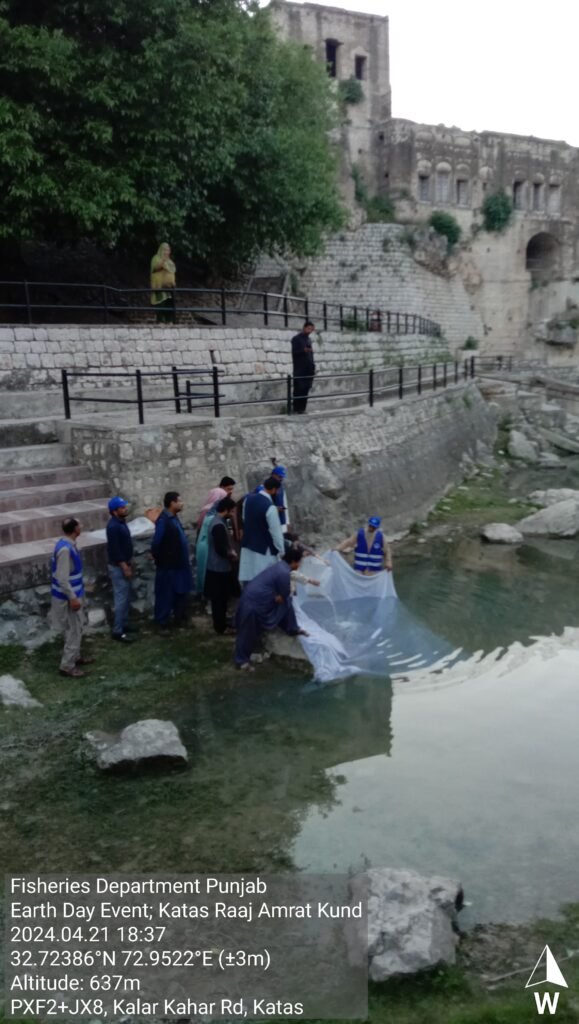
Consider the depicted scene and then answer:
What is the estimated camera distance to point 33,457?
9914 mm

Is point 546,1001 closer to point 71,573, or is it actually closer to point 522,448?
point 71,573

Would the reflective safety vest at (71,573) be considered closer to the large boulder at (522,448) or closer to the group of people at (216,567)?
the group of people at (216,567)

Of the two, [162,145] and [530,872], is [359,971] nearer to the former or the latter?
[530,872]

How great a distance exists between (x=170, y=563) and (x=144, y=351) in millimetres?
7156

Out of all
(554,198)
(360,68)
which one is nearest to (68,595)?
(360,68)

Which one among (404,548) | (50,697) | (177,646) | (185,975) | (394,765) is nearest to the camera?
(185,975)

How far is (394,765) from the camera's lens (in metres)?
6.31

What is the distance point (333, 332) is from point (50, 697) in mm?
13745

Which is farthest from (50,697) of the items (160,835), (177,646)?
(160,835)

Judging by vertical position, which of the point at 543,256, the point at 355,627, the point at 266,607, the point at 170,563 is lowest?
the point at 355,627

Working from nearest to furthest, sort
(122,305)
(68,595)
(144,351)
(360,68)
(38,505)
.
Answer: (68,595) < (38,505) < (144,351) < (122,305) < (360,68)

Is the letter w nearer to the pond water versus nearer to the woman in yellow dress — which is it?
the pond water

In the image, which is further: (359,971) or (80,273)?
(80,273)

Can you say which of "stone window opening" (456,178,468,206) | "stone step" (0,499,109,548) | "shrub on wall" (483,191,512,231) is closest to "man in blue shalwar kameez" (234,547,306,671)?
"stone step" (0,499,109,548)
